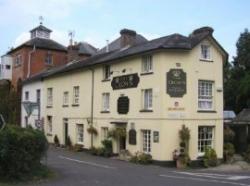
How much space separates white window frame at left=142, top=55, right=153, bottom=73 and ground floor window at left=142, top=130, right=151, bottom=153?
12.6 ft

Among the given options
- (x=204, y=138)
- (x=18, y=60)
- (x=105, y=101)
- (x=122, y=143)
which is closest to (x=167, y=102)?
(x=204, y=138)

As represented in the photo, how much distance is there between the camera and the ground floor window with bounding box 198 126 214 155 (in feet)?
101

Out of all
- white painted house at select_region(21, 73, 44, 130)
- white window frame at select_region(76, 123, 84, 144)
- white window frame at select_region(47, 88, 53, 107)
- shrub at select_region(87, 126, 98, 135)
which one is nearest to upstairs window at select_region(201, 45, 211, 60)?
shrub at select_region(87, 126, 98, 135)

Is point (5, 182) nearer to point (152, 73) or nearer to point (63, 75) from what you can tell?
point (152, 73)

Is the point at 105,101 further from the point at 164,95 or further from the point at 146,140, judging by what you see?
the point at 164,95

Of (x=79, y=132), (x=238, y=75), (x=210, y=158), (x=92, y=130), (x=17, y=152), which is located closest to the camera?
(x=17, y=152)

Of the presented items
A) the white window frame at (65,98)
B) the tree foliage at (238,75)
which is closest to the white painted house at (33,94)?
the white window frame at (65,98)

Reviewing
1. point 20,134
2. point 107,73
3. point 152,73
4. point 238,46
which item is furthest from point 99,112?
point 238,46

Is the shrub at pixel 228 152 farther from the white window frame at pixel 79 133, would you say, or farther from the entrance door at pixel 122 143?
the white window frame at pixel 79 133

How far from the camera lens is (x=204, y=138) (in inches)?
1225

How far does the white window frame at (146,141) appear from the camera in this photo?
3056cm

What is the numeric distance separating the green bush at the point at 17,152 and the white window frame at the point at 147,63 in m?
13.2

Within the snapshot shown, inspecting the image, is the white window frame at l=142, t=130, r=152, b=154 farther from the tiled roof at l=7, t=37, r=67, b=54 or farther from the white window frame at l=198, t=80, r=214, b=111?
the tiled roof at l=7, t=37, r=67, b=54

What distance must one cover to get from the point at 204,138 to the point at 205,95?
2.71 meters
